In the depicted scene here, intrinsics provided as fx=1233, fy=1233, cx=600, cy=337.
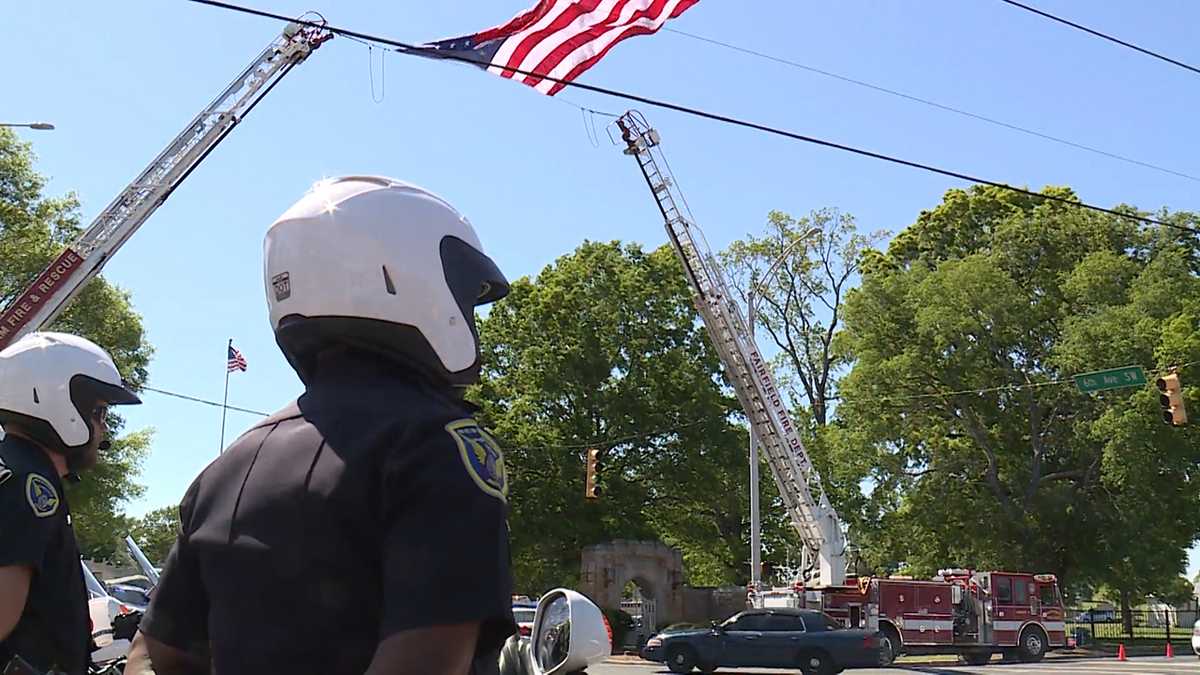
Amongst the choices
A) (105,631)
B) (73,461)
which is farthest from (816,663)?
(73,461)

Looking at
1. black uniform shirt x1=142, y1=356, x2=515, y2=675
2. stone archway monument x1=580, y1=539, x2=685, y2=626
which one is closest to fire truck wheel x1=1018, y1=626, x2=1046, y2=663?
stone archway monument x1=580, y1=539, x2=685, y2=626

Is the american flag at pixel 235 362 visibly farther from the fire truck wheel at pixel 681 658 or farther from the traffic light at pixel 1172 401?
the traffic light at pixel 1172 401

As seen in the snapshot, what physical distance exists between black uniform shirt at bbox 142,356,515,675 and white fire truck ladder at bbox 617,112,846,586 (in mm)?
25310

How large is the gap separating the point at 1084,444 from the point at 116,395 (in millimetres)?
35417

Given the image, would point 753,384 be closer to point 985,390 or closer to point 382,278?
point 985,390

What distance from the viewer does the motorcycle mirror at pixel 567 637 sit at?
8.80 ft

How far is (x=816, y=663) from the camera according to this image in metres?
22.4

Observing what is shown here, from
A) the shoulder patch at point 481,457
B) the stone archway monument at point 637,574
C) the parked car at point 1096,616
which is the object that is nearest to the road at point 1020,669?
the stone archway monument at point 637,574

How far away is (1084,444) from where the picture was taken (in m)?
35.7

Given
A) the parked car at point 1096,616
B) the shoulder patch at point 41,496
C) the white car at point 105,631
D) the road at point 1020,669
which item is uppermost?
the shoulder patch at point 41,496

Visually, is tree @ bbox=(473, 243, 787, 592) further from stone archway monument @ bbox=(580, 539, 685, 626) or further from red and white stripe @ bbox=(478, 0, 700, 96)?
red and white stripe @ bbox=(478, 0, 700, 96)

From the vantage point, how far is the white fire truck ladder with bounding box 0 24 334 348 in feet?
67.5

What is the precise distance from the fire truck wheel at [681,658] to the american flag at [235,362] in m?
15.0

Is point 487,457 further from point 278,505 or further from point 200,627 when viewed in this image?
point 200,627
